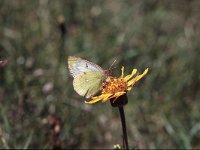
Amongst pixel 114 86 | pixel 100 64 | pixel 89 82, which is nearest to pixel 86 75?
pixel 89 82

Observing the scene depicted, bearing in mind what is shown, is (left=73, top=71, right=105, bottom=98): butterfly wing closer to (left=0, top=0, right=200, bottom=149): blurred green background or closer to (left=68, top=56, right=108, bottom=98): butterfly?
(left=68, top=56, right=108, bottom=98): butterfly

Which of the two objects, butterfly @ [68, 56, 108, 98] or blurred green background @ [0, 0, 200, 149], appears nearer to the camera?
butterfly @ [68, 56, 108, 98]

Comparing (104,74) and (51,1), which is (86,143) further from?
(51,1)

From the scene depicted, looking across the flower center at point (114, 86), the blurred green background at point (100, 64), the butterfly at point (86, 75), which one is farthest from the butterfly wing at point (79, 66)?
the blurred green background at point (100, 64)

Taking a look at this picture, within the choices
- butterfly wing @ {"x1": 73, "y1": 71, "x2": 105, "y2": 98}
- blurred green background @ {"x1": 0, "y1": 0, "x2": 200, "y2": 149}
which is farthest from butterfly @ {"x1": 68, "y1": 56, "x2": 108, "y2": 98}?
blurred green background @ {"x1": 0, "y1": 0, "x2": 200, "y2": 149}

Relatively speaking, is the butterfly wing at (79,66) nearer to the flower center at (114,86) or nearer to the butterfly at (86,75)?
the butterfly at (86,75)

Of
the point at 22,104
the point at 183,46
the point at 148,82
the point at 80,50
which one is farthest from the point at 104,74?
the point at 183,46

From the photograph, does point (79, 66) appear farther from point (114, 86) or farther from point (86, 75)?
point (114, 86)
